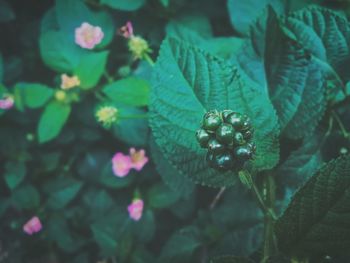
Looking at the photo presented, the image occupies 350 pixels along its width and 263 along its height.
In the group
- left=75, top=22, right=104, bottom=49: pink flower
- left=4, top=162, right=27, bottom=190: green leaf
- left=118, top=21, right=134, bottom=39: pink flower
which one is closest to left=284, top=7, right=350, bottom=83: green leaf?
left=118, top=21, right=134, bottom=39: pink flower

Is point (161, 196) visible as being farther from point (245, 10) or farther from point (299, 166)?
point (245, 10)

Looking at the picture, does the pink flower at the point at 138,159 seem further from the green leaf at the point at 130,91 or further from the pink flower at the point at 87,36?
the pink flower at the point at 87,36

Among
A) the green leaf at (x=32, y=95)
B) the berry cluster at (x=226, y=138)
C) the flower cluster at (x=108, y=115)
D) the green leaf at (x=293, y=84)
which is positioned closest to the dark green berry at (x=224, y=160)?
the berry cluster at (x=226, y=138)

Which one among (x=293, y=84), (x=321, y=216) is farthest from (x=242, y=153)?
(x=293, y=84)

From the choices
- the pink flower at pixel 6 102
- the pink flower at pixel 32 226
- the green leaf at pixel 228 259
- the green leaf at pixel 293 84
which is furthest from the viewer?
the pink flower at pixel 32 226

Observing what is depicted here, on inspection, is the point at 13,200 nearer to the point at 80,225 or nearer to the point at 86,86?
the point at 80,225

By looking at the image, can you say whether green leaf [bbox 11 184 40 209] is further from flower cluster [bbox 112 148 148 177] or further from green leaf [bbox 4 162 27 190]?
flower cluster [bbox 112 148 148 177]
